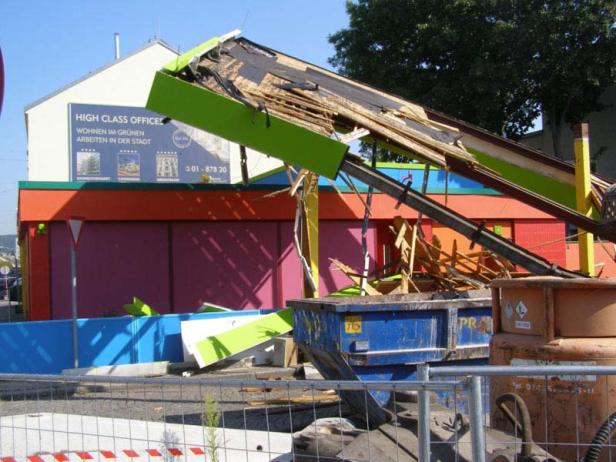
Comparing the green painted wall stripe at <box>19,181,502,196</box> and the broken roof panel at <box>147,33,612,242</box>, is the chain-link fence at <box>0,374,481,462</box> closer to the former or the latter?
the broken roof panel at <box>147,33,612,242</box>

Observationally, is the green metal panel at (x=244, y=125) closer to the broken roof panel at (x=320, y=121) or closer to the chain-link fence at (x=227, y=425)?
the broken roof panel at (x=320, y=121)

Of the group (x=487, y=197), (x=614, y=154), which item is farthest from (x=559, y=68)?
(x=487, y=197)

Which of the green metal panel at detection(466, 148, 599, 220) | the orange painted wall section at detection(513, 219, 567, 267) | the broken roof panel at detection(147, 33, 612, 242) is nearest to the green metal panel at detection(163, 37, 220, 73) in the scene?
the broken roof panel at detection(147, 33, 612, 242)

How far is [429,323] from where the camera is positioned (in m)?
8.38

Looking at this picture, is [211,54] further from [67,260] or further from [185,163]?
[185,163]

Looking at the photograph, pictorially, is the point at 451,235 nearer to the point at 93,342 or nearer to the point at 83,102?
the point at 93,342

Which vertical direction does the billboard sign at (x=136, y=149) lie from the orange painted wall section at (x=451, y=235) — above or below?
above

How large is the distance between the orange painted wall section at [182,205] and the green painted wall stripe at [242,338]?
359cm

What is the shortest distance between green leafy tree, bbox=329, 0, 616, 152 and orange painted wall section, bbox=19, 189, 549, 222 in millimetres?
11554

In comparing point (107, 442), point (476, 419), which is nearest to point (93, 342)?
point (107, 442)

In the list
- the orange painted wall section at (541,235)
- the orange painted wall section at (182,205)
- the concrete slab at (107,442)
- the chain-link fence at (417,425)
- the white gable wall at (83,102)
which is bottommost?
the concrete slab at (107,442)

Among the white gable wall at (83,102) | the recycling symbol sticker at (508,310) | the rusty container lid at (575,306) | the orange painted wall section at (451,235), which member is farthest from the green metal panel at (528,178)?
the white gable wall at (83,102)

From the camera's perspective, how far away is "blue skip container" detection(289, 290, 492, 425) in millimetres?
8047

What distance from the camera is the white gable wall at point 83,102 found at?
26422 millimetres
